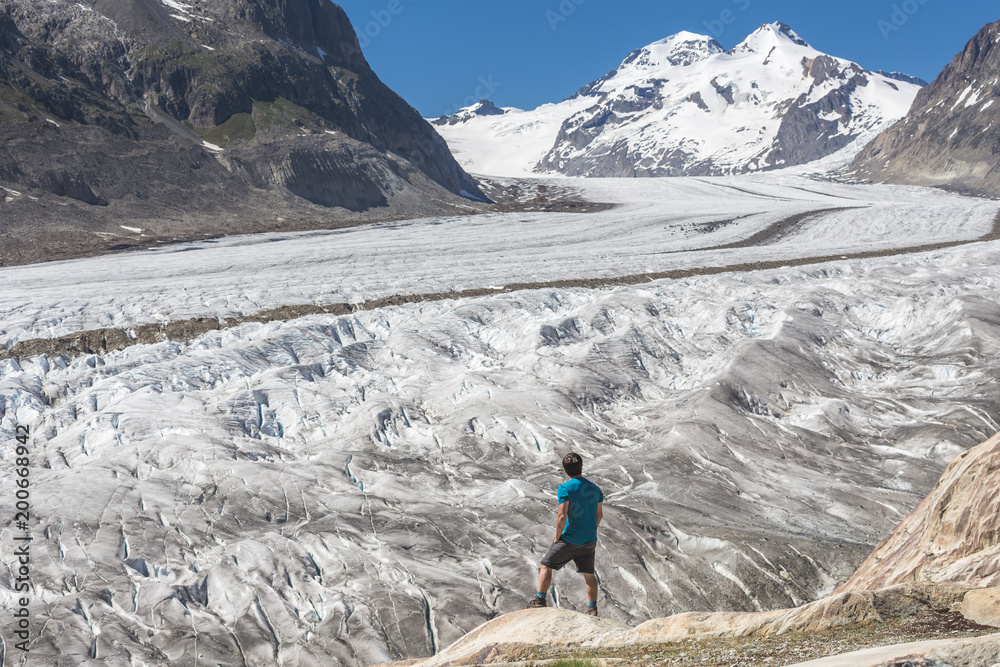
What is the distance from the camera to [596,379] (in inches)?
985

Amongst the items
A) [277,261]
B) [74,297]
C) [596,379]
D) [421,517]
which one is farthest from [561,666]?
[277,261]

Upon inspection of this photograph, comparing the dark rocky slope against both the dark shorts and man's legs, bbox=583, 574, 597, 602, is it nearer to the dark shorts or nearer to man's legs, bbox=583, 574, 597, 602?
the dark shorts

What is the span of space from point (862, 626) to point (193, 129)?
9698cm

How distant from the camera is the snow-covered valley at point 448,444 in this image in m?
14.1

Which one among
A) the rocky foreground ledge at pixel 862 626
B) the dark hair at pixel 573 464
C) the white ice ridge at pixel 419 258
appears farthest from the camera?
the white ice ridge at pixel 419 258

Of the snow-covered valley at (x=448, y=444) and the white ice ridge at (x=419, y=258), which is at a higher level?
the white ice ridge at (x=419, y=258)

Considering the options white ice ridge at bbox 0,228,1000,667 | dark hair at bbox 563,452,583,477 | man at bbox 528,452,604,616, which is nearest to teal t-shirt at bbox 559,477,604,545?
man at bbox 528,452,604,616

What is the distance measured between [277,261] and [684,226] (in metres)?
39.0

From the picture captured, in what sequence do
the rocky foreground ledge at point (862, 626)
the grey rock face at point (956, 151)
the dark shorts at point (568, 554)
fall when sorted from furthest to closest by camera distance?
1. the grey rock face at point (956, 151)
2. the dark shorts at point (568, 554)
3. the rocky foreground ledge at point (862, 626)

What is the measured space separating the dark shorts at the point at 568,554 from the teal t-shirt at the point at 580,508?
83mm

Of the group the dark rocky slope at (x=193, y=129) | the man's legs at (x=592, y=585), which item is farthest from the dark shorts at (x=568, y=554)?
the dark rocky slope at (x=193, y=129)

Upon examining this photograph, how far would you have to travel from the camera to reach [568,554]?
30.7ft

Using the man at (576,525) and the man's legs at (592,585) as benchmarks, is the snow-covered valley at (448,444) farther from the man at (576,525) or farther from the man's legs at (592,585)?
the man at (576,525)

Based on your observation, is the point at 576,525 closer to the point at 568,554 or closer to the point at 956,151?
the point at 568,554
